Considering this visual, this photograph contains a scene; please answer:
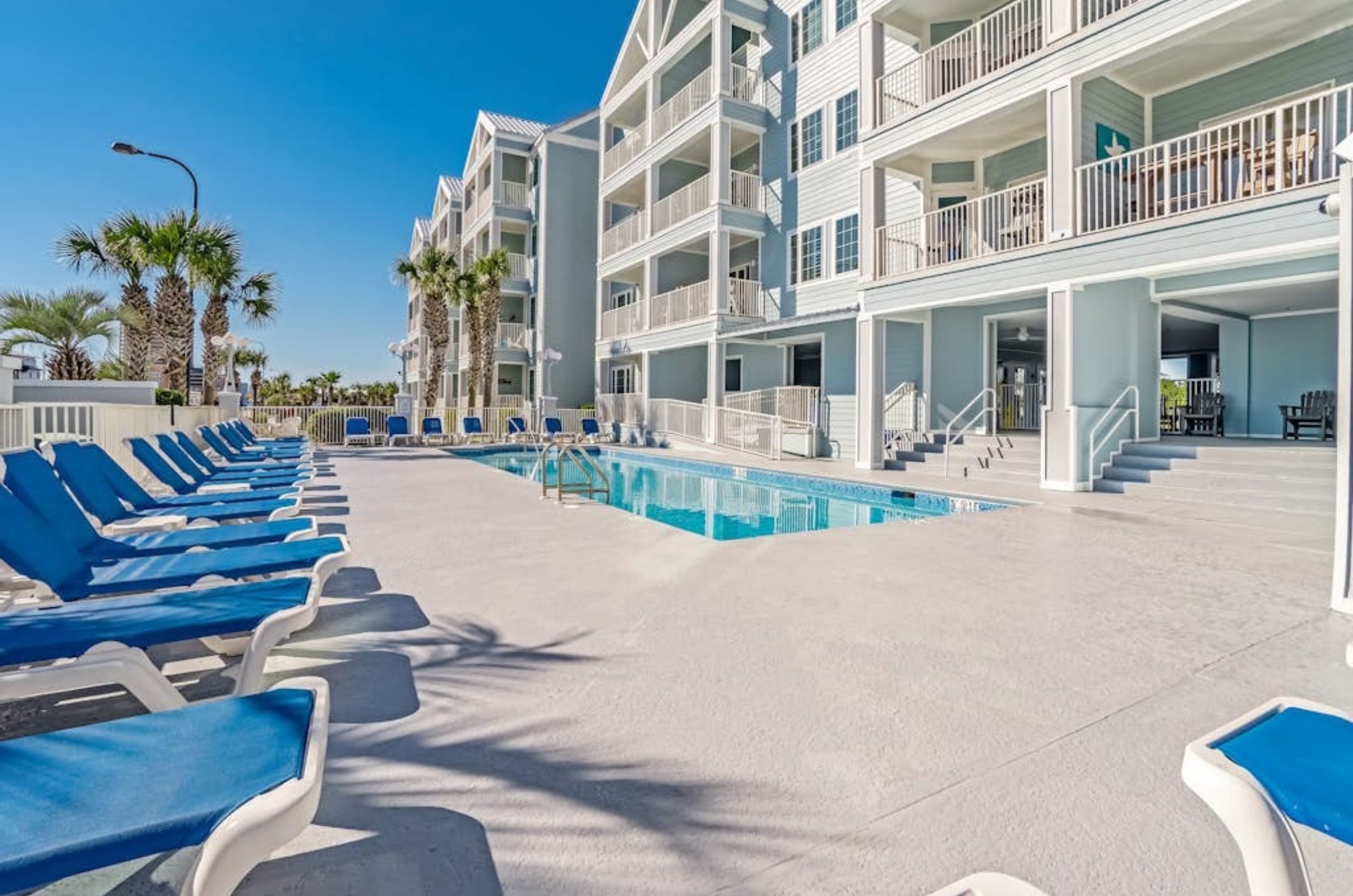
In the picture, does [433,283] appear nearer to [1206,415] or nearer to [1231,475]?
[1206,415]

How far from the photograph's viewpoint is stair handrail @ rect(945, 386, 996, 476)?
42.0ft

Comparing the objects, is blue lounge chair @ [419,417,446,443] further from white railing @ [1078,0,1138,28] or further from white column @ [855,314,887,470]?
white railing @ [1078,0,1138,28]

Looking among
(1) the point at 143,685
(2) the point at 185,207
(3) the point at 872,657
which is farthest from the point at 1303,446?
(2) the point at 185,207

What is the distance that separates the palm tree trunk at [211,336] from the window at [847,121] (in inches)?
691

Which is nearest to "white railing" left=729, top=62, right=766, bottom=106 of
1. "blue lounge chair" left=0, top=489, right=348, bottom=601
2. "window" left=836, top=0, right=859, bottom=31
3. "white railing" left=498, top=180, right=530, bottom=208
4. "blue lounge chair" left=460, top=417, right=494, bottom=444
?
"window" left=836, top=0, right=859, bottom=31

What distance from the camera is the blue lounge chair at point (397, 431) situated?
20.6 m

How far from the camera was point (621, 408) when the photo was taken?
895 inches

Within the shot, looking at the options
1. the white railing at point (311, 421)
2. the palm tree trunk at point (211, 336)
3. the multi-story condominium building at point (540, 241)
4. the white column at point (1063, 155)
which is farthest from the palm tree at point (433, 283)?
the white column at point (1063, 155)

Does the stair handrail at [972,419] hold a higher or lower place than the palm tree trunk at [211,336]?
lower

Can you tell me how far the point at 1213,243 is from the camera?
9.00 m

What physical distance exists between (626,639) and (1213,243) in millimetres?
9615

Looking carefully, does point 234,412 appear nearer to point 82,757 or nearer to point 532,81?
point 82,757

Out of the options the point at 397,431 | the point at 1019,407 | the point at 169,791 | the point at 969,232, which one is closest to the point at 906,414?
the point at 1019,407

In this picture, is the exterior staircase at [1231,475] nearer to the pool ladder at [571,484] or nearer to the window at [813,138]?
the pool ladder at [571,484]
